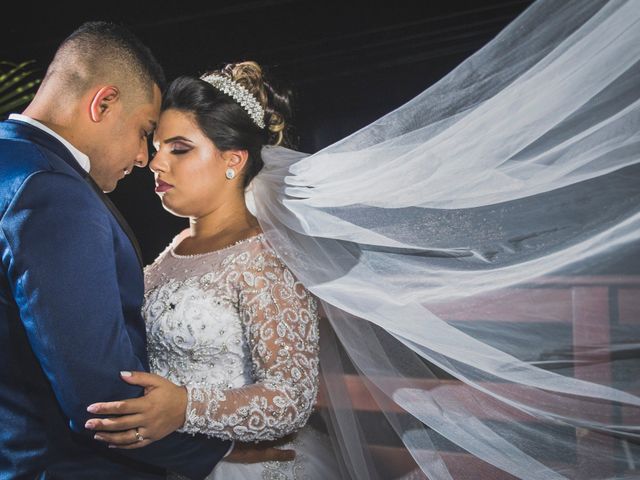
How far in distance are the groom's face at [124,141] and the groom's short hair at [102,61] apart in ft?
0.12

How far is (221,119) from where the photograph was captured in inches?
77.5

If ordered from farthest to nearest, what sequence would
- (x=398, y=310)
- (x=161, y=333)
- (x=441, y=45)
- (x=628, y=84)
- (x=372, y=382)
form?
1. (x=441, y=45)
2. (x=161, y=333)
3. (x=372, y=382)
4. (x=398, y=310)
5. (x=628, y=84)

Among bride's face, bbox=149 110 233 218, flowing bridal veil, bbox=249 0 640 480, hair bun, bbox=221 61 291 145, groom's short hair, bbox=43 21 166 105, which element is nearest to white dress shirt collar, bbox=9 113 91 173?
groom's short hair, bbox=43 21 166 105

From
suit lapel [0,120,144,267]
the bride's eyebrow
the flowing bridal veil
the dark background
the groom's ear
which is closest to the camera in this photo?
the flowing bridal veil

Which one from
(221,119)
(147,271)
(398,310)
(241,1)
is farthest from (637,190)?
(241,1)

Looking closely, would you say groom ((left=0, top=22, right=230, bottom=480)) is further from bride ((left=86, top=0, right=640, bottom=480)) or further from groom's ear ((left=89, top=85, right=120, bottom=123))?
bride ((left=86, top=0, right=640, bottom=480))

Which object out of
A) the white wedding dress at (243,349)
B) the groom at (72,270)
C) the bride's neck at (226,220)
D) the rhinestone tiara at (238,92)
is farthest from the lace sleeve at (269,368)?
the rhinestone tiara at (238,92)

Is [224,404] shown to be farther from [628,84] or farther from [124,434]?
[628,84]

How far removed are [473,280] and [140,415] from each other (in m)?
0.72

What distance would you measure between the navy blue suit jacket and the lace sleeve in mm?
184

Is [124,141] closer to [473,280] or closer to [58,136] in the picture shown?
[58,136]

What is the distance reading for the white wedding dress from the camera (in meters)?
1.59

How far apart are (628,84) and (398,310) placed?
622mm

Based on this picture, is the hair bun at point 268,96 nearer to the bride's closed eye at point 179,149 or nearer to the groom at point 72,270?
the bride's closed eye at point 179,149
